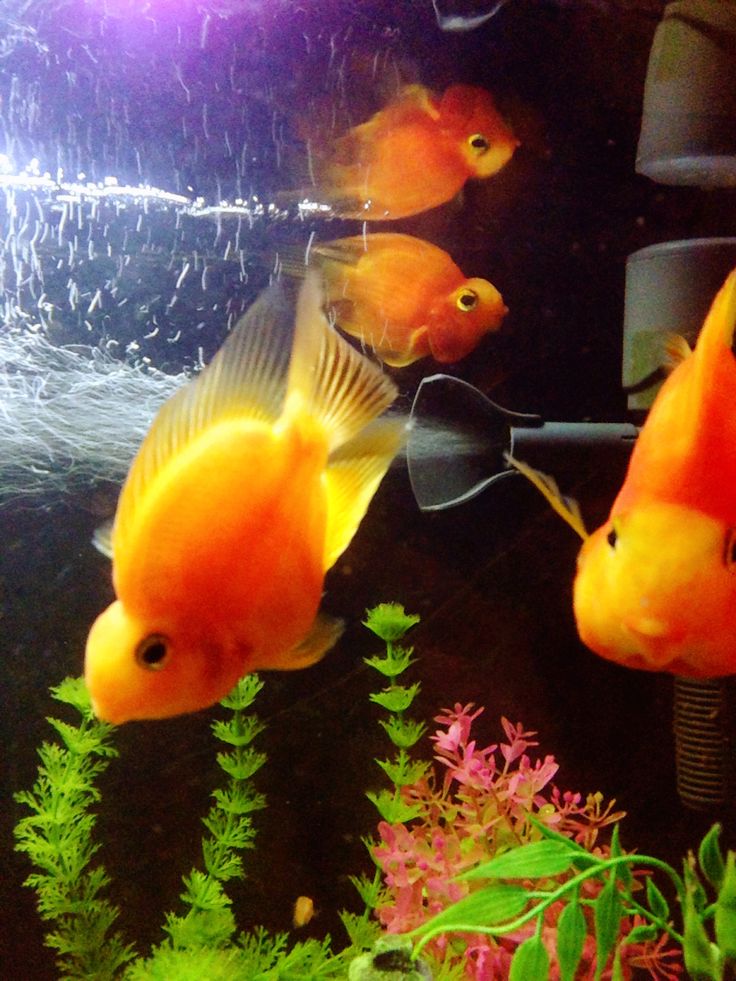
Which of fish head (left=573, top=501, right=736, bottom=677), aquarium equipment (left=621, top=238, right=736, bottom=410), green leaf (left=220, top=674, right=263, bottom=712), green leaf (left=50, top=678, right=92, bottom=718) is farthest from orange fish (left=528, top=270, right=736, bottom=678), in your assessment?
green leaf (left=50, top=678, right=92, bottom=718)

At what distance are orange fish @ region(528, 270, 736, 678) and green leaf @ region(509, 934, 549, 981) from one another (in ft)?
1.28

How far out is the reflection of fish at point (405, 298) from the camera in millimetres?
1354

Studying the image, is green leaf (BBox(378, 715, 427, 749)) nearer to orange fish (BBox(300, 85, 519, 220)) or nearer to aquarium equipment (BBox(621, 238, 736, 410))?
Answer: aquarium equipment (BBox(621, 238, 736, 410))

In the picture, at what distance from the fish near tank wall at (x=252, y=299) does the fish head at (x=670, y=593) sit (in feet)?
0.94

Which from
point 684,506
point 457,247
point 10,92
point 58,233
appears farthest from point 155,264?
point 684,506

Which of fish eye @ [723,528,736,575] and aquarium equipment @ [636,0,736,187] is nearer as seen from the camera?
fish eye @ [723,528,736,575]

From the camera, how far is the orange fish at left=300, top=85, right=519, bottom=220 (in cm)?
134

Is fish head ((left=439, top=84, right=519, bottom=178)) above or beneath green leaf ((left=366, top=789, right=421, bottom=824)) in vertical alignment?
above

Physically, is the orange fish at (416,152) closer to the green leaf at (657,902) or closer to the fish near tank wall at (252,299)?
the fish near tank wall at (252,299)

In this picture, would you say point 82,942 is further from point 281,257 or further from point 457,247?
point 457,247

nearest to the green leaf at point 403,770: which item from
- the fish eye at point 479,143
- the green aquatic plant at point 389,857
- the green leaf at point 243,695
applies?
the green aquatic plant at point 389,857

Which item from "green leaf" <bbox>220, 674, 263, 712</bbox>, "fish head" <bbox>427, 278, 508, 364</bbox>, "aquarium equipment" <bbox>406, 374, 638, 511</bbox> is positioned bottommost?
"green leaf" <bbox>220, 674, 263, 712</bbox>

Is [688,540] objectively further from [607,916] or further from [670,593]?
[607,916]

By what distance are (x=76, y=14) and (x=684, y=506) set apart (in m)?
1.17
